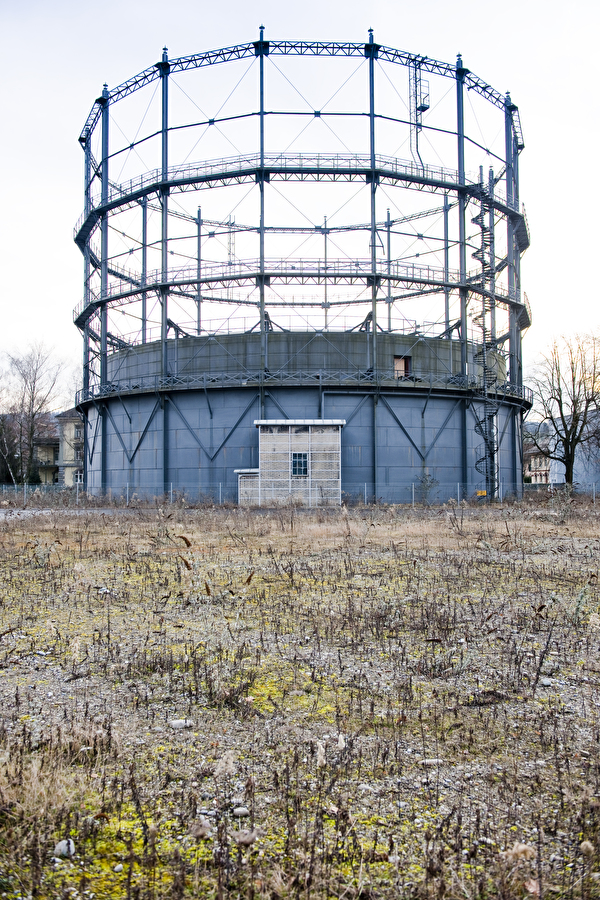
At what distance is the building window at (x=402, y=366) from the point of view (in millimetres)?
28781

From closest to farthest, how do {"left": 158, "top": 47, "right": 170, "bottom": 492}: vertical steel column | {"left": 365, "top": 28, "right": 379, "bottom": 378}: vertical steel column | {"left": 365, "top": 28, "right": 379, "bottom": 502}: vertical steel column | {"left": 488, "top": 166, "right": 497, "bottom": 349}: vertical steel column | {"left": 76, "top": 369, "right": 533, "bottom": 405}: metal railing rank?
{"left": 76, "top": 369, "right": 533, "bottom": 405}: metal railing → {"left": 365, "top": 28, "right": 379, "bottom": 502}: vertical steel column → {"left": 365, "top": 28, "right": 379, "bottom": 378}: vertical steel column → {"left": 158, "top": 47, "right": 170, "bottom": 492}: vertical steel column → {"left": 488, "top": 166, "right": 497, "bottom": 349}: vertical steel column

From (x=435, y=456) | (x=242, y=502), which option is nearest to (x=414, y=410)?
(x=435, y=456)

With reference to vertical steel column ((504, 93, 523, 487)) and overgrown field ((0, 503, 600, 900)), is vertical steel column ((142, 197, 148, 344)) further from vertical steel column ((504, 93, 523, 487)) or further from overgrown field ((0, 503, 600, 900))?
overgrown field ((0, 503, 600, 900))

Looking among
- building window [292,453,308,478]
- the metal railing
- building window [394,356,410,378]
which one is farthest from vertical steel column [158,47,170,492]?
building window [394,356,410,378]

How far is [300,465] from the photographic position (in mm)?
26047

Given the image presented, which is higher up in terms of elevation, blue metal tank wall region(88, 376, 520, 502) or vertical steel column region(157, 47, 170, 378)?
vertical steel column region(157, 47, 170, 378)

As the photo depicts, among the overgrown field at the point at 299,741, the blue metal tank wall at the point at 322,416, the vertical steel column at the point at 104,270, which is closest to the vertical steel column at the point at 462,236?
the blue metal tank wall at the point at 322,416

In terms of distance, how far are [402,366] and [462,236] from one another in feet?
23.0

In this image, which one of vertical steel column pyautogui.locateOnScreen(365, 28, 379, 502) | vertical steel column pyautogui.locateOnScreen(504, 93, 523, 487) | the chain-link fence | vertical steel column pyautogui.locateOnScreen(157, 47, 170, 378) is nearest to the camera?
the chain-link fence

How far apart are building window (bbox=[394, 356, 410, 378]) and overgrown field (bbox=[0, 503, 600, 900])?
850 inches

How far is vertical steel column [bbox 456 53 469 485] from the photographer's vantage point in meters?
29.2

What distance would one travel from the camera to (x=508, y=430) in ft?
106

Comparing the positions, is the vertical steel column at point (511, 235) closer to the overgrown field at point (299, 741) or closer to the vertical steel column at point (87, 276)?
the vertical steel column at point (87, 276)

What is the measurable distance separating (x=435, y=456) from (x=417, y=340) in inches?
216
